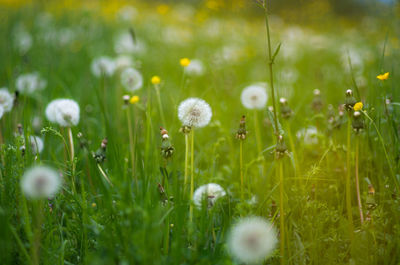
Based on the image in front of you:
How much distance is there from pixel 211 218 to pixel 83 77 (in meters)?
2.04

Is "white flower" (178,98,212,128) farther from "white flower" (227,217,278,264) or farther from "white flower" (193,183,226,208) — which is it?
"white flower" (227,217,278,264)

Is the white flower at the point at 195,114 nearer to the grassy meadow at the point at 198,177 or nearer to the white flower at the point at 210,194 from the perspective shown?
the grassy meadow at the point at 198,177

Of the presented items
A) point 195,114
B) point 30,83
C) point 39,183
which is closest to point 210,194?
point 195,114

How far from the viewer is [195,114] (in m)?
1.17

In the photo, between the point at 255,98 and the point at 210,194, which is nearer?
the point at 210,194

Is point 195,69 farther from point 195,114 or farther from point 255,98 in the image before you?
point 195,114

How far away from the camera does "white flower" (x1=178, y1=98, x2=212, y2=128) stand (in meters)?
1.15

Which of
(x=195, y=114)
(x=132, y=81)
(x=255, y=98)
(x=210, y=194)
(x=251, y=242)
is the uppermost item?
(x=132, y=81)

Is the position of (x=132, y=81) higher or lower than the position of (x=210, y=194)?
higher

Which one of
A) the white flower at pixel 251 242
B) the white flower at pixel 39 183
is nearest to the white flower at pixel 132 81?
the white flower at pixel 39 183

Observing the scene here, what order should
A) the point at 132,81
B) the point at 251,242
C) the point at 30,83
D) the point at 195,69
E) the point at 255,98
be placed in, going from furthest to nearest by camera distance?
the point at 195,69
the point at 30,83
the point at 132,81
the point at 255,98
the point at 251,242

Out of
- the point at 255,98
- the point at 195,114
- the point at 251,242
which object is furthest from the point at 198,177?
the point at 255,98

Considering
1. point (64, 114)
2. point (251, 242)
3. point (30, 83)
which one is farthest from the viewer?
point (30, 83)

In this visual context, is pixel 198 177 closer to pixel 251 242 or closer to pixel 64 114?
pixel 251 242
